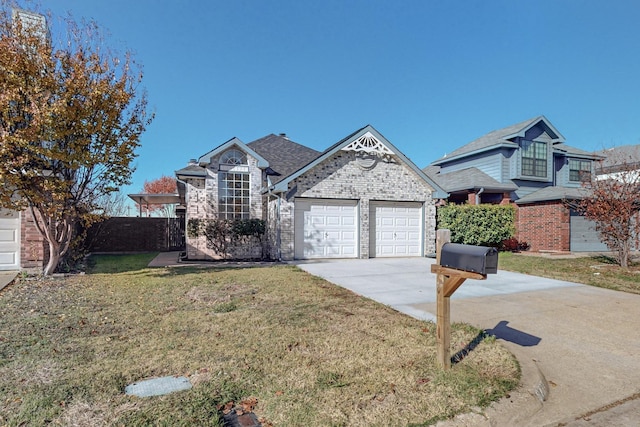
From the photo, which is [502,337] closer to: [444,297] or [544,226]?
[444,297]

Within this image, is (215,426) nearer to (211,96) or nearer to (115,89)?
(115,89)

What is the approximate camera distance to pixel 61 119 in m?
8.02

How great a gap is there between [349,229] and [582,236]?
12004 millimetres

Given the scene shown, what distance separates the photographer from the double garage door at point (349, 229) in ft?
44.5

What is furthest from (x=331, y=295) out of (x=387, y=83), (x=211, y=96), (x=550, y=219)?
(x=550, y=219)

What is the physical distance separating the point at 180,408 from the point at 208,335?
5.97 feet

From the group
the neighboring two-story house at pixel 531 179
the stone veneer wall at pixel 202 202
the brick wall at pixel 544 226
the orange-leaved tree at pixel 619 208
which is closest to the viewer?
the orange-leaved tree at pixel 619 208

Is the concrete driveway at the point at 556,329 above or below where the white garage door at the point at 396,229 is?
below

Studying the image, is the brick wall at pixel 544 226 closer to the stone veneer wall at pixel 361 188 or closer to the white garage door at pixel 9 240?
the stone veneer wall at pixel 361 188

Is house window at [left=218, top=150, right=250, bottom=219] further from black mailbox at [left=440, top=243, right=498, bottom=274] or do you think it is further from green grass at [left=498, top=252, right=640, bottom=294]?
black mailbox at [left=440, top=243, right=498, bottom=274]

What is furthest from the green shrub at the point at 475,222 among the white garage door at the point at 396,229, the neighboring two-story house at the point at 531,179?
the white garage door at the point at 396,229

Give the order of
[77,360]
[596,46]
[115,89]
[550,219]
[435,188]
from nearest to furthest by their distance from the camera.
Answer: [77,360]
[115,89]
[596,46]
[435,188]
[550,219]

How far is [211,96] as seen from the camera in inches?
626

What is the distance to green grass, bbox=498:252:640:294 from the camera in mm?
8516
